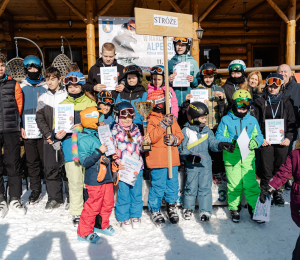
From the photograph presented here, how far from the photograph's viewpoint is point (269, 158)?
386 centimetres

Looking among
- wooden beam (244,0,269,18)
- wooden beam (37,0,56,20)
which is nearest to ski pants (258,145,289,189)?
wooden beam (244,0,269,18)

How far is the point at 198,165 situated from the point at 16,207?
2706 millimetres

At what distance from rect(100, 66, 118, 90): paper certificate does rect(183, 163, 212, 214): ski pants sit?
1642mm

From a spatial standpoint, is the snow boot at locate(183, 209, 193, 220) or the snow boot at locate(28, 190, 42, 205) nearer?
the snow boot at locate(183, 209, 193, 220)

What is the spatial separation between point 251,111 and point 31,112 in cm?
330

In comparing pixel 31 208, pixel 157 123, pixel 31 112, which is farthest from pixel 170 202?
pixel 31 112

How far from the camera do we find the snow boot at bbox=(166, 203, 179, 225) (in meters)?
3.42

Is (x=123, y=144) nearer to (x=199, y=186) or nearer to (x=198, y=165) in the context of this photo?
(x=198, y=165)

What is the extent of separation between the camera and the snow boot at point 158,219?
3.37 metres

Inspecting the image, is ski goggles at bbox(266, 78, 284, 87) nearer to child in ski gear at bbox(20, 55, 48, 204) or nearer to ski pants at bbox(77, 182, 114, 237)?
ski pants at bbox(77, 182, 114, 237)

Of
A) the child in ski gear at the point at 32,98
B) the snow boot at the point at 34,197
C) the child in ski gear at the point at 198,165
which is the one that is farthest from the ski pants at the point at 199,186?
the snow boot at the point at 34,197

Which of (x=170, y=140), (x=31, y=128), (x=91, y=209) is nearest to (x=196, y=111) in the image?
(x=170, y=140)

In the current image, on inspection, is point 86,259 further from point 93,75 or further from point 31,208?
point 93,75

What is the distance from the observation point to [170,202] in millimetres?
3521
